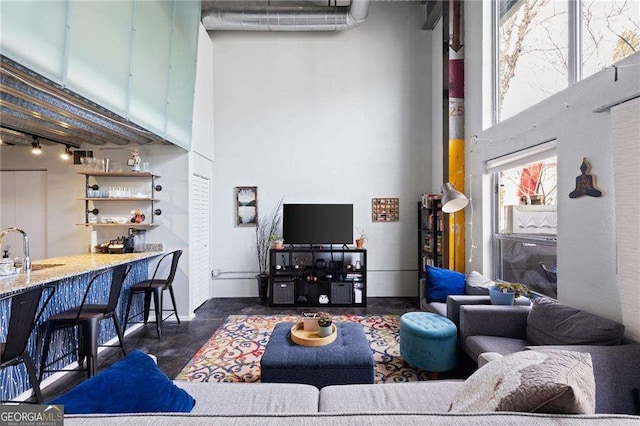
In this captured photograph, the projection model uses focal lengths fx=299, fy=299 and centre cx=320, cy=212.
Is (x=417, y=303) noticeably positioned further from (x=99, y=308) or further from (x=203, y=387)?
(x=99, y=308)

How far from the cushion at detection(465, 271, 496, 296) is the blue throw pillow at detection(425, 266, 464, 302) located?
8 centimetres

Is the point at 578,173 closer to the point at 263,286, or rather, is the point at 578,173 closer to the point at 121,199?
the point at 263,286

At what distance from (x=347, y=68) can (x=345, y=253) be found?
3.13m

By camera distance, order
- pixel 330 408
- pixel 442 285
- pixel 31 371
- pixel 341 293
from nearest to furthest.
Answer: pixel 330 408
pixel 31 371
pixel 442 285
pixel 341 293

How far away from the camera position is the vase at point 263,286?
15.9ft

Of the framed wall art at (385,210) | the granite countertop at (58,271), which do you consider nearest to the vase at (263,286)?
the granite countertop at (58,271)

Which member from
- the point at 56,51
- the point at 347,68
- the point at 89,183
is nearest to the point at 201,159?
the point at 89,183

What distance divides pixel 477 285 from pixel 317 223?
241 cm

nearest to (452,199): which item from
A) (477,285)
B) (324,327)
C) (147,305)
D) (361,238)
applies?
(477,285)

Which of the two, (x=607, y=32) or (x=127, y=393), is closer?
(x=127, y=393)

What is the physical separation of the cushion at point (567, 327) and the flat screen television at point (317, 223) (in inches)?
108

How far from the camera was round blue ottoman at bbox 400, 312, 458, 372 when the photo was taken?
2.46 metres

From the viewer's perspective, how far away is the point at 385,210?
508 cm

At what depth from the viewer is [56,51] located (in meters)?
2.12
